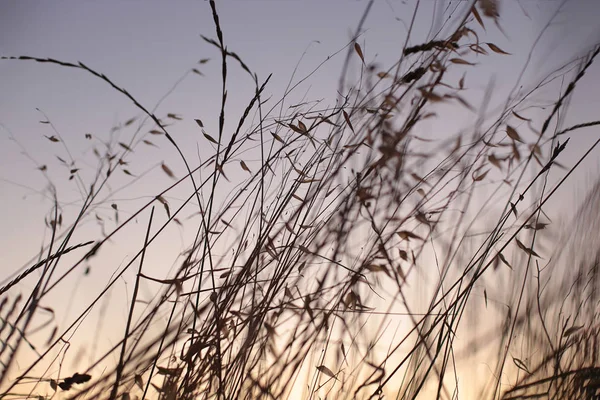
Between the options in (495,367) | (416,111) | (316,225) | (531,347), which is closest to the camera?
(416,111)

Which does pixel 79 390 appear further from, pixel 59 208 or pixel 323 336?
pixel 59 208

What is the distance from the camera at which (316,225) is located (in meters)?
0.90

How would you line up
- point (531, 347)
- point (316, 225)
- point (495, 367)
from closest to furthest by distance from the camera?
point (316, 225) < point (495, 367) < point (531, 347)

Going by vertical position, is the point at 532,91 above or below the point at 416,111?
above

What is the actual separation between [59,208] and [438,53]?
0.92 metres

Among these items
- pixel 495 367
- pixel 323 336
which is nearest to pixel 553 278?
pixel 495 367

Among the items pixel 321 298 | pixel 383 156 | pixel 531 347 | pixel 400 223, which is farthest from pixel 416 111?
pixel 531 347

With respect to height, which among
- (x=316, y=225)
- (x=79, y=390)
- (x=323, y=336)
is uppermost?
(x=316, y=225)

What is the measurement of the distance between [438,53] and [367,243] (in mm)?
350

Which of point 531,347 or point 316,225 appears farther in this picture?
point 531,347

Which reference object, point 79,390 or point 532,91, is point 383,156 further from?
point 79,390

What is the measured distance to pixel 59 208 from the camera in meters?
1.22

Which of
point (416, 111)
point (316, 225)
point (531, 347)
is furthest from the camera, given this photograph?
point (531, 347)

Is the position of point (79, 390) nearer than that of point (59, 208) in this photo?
Yes
